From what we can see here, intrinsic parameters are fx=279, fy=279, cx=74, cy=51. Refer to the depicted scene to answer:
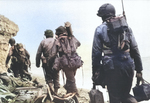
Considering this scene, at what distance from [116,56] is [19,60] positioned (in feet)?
13.6

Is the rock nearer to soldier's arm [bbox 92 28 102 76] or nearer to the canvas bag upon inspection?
soldier's arm [bbox 92 28 102 76]

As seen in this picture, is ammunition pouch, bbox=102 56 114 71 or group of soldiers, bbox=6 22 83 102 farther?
group of soldiers, bbox=6 22 83 102

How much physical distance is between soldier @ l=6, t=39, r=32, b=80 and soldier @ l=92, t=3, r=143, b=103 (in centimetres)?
386

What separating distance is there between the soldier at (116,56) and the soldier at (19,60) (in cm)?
386

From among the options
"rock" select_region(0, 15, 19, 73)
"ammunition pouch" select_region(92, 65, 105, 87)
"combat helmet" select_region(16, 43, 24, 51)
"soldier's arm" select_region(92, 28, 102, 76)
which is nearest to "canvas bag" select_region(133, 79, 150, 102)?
"ammunition pouch" select_region(92, 65, 105, 87)

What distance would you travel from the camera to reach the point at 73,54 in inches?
173

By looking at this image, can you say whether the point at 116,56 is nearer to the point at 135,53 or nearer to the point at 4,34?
the point at 135,53

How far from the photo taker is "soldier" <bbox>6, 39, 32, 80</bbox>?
6.72 metres

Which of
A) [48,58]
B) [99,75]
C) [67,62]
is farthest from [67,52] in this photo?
[99,75]

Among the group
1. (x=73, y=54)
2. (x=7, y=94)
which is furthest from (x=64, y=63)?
(x=7, y=94)

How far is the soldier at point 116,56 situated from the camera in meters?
3.07

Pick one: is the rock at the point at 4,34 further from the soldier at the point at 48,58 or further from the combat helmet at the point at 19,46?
the soldier at the point at 48,58

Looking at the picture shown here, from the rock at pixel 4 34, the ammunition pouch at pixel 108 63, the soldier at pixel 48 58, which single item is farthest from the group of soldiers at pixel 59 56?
the rock at pixel 4 34

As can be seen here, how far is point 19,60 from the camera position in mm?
6793
